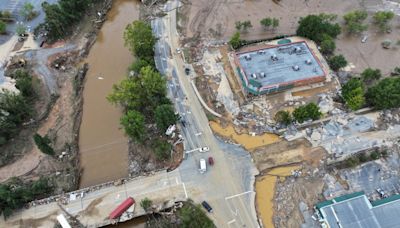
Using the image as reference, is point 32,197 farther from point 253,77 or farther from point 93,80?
point 253,77

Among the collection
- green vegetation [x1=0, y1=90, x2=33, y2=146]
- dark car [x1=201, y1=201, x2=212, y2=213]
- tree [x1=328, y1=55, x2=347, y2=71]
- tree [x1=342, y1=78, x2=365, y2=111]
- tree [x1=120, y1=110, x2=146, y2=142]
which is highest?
green vegetation [x1=0, y1=90, x2=33, y2=146]

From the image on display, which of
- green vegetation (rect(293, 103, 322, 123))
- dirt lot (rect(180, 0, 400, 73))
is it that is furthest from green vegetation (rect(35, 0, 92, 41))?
green vegetation (rect(293, 103, 322, 123))

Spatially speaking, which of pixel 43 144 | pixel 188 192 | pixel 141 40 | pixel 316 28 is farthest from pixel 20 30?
pixel 316 28

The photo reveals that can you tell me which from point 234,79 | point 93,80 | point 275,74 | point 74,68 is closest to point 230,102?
point 234,79

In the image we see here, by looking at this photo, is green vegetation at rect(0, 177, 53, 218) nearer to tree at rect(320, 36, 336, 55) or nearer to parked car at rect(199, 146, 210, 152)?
parked car at rect(199, 146, 210, 152)

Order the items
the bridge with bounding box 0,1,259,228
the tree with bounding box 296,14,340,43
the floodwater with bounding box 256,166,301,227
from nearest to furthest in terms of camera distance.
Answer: the bridge with bounding box 0,1,259,228 → the floodwater with bounding box 256,166,301,227 → the tree with bounding box 296,14,340,43
